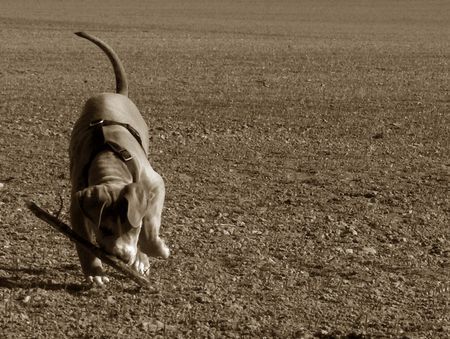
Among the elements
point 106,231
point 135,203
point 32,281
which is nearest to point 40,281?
point 32,281

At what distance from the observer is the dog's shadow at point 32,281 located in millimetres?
6621

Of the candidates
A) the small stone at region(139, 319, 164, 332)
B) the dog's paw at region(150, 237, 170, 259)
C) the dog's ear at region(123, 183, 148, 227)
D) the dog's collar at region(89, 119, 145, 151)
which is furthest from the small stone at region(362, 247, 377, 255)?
the small stone at region(139, 319, 164, 332)

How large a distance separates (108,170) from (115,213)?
515mm

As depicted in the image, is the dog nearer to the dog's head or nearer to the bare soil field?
the dog's head

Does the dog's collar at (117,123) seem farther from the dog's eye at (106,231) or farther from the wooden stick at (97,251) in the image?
the dog's eye at (106,231)

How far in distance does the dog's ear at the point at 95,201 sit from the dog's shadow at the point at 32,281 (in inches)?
21.7

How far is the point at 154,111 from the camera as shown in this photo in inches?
559

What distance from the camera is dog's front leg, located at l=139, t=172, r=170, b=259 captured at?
22.3ft

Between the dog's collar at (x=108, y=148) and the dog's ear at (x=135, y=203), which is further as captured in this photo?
the dog's collar at (x=108, y=148)

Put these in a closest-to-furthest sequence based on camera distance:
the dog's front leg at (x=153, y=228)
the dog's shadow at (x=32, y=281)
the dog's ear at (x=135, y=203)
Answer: the dog's ear at (x=135, y=203) < the dog's shadow at (x=32, y=281) < the dog's front leg at (x=153, y=228)

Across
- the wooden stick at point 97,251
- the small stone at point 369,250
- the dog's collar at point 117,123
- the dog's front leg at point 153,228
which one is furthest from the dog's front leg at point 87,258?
the small stone at point 369,250

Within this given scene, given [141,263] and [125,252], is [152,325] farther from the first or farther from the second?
[141,263]

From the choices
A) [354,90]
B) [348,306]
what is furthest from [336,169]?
[354,90]

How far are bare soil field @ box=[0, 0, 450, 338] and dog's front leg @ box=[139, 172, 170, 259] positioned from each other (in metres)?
0.19
